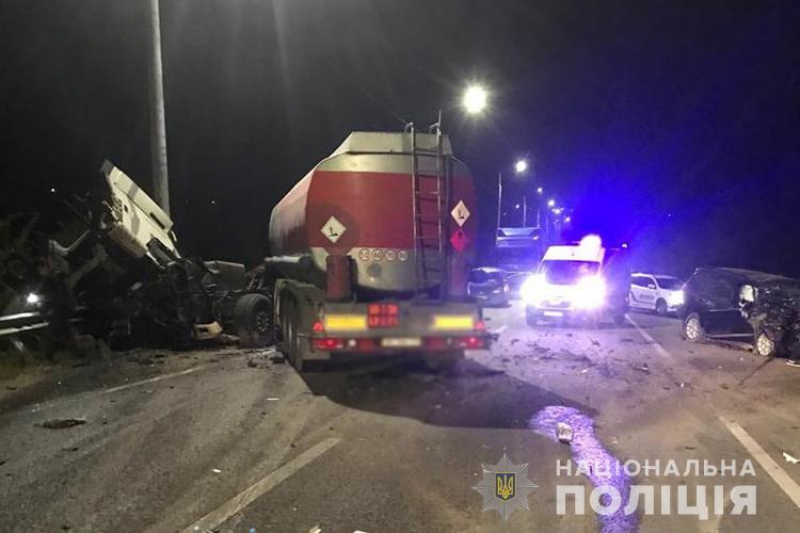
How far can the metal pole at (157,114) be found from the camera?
1491 centimetres

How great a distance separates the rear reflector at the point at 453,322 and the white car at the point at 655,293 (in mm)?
17834

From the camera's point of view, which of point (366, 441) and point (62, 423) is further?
point (62, 423)

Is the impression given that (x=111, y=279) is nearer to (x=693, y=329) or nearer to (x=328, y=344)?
(x=328, y=344)

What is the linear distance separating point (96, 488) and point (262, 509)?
1.45 m

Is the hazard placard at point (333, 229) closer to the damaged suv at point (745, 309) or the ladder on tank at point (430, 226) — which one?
the ladder on tank at point (430, 226)

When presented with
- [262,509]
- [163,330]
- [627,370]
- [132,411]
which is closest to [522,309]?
[627,370]

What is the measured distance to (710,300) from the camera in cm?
1569

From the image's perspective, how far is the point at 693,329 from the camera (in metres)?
16.3

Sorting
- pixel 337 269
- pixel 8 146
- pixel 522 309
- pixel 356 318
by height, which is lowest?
pixel 522 309

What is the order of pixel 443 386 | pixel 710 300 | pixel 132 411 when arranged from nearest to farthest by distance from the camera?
pixel 132 411 → pixel 443 386 → pixel 710 300

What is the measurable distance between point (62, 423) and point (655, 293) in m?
22.5

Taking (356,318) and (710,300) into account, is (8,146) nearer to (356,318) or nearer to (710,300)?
(356,318)

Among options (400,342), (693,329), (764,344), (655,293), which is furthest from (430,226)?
(655,293)

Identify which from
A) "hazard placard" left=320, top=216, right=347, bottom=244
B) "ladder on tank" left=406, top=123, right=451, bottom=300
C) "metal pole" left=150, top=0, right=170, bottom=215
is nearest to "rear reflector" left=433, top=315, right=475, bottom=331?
"ladder on tank" left=406, top=123, right=451, bottom=300
